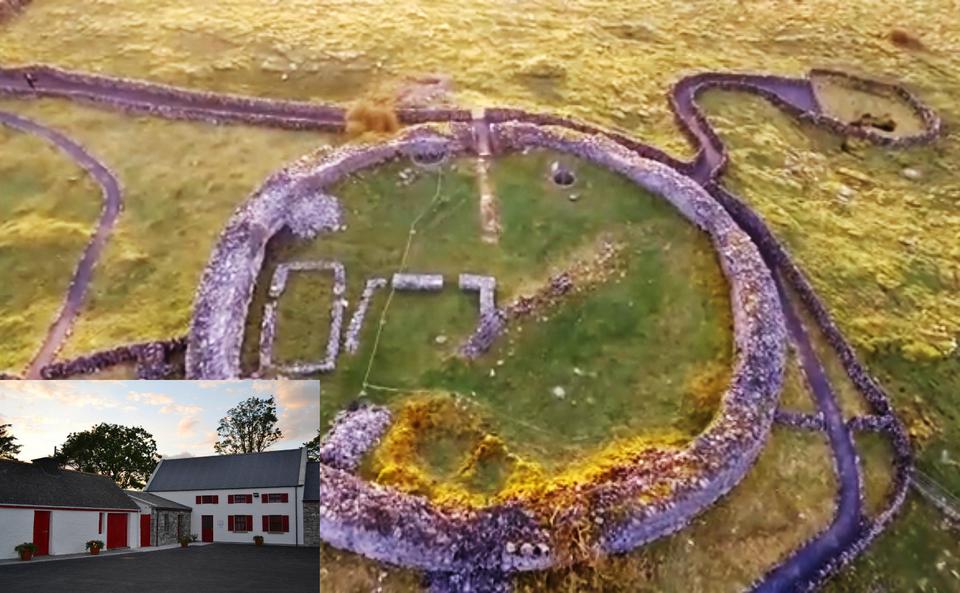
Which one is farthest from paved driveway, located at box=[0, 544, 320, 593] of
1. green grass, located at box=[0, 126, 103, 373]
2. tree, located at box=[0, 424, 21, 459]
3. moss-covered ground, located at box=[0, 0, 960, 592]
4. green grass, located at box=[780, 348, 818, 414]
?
→ green grass, located at box=[780, 348, 818, 414]

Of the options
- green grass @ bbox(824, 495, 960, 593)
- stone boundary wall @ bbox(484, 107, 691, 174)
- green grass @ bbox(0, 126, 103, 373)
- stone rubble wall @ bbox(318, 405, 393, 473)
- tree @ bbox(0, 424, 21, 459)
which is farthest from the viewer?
stone boundary wall @ bbox(484, 107, 691, 174)

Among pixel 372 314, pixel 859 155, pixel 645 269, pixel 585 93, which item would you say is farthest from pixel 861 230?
pixel 372 314

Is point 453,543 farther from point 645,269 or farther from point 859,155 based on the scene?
point 859,155

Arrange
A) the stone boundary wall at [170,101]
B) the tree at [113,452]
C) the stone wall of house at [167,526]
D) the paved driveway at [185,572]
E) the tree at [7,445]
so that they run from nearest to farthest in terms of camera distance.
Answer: the paved driveway at [185,572], the tree at [7,445], the tree at [113,452], the stone wall of house at [167,526], the stone boundary wall at [170,101]

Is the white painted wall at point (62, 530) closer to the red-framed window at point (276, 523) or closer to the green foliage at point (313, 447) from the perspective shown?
the red-framed window at point (276, 523)

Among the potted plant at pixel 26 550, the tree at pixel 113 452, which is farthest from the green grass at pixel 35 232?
Answer: the potted plant at pixel 26 550

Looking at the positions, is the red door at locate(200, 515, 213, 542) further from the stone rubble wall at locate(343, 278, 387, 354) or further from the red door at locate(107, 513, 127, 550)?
the stone rubble wall at locate(343, 278, 387, 354)

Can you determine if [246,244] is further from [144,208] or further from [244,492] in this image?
[244,492]
